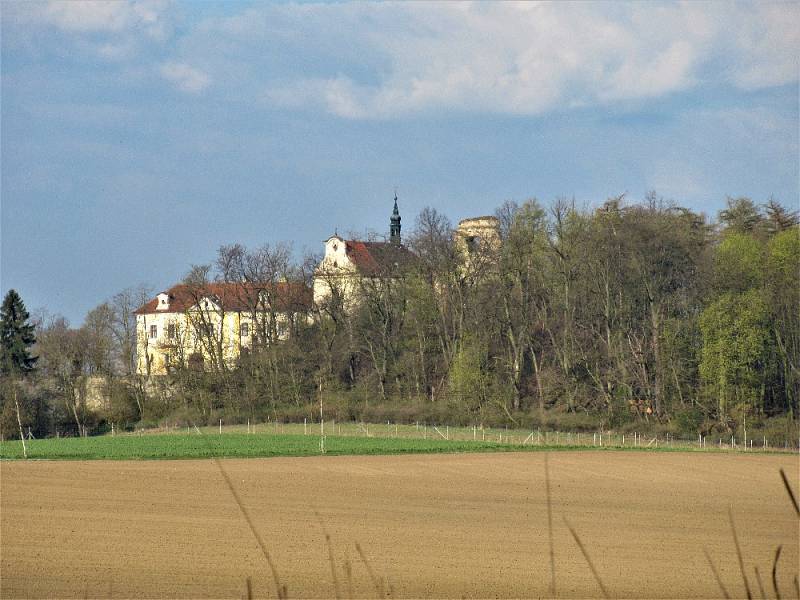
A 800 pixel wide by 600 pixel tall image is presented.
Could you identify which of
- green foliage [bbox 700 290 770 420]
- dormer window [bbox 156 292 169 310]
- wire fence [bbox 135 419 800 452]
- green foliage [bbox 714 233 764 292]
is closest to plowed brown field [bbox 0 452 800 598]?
wire fence [bbox 135 419 800 452]

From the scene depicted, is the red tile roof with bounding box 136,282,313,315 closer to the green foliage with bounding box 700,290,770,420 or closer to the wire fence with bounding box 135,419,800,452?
the wire fence with bounding box 135,419,800,452

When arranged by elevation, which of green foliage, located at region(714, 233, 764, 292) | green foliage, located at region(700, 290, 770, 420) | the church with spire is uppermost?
the church with spire

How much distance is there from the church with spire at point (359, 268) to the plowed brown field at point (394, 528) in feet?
112

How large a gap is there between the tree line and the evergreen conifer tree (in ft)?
0.51

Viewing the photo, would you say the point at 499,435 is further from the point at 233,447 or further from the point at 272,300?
the point at 272,300

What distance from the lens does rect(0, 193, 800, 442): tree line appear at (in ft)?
182

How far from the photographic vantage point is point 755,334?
177 feet

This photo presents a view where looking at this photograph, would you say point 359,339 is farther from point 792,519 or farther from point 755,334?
point 792,519

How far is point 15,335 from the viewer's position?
81938mm

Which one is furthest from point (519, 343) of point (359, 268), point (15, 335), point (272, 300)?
point (15, 335)

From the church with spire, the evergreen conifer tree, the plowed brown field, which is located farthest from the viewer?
the evergreen conifer tree

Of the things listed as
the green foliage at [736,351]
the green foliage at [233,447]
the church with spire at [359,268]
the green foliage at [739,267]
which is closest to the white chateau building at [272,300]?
the church with spire at [359,268]

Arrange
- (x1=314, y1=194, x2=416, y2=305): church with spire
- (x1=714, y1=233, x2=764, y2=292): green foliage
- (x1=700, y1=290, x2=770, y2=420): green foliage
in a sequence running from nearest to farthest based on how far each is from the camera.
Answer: (x1=700, y1=290, x2=770, y2=420): green foliage, (x1=714, y1=233, x2=764, y2=292): green foliage, (x1=314, y1=194, x2=416, y2=305): church with spire

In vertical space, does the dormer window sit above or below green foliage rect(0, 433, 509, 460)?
above
